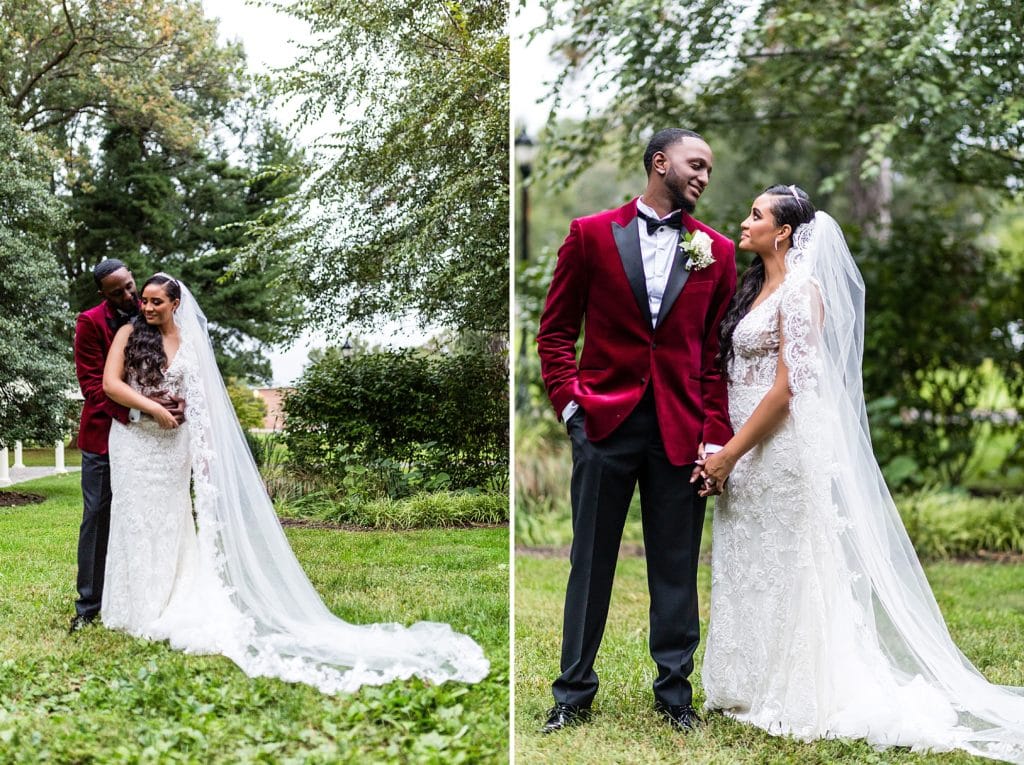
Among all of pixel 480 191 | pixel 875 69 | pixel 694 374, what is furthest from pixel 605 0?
pixel 694 374

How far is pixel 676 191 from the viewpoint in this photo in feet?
10.7

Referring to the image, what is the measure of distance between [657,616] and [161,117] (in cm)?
296

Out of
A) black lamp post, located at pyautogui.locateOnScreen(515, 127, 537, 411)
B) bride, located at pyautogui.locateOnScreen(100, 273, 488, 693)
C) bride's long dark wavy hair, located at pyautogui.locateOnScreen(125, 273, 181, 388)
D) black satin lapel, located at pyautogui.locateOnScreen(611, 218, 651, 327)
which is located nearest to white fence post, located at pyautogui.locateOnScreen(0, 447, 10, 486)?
bride, located at pyautogui.locateOnScreen(100, 273, 488, 693)

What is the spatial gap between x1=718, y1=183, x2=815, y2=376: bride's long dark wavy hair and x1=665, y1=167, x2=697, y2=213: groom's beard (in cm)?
33

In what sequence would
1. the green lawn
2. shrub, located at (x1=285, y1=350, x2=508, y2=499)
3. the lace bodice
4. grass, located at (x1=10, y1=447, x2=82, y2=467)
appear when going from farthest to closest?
shrub, located at (x1=285, y1=350, x2=508, y2=499) < grass, located at (x1=10, y1=447, x2=82, y2=467) < the lace bodice < the green lawn

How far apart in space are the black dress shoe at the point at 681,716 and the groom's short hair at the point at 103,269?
2829mm

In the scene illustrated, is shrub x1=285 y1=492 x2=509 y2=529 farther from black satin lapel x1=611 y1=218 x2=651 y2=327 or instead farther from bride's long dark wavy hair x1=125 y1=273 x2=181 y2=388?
black satin lapel x1=611 y1=218 x2=651 y2=327

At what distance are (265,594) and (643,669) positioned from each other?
161cm

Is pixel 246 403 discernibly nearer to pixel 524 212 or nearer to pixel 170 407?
pixel 170 407

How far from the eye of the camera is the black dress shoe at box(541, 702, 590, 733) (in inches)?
131

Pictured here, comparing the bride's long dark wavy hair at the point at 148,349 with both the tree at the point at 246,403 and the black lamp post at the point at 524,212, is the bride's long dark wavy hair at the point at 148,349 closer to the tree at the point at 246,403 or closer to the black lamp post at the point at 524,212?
the tree at the point at 246,403

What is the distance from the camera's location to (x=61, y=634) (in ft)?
→ 12.4

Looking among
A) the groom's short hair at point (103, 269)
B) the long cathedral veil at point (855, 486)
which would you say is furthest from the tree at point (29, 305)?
the long cathedral veil at point (855, 486)

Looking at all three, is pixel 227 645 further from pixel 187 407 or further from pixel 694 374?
pixel 694 374
